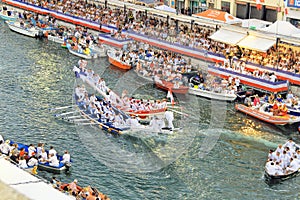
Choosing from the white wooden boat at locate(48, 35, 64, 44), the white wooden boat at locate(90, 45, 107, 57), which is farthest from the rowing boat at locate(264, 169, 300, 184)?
the white wooden boat at locate(48, 35, 64, 44)

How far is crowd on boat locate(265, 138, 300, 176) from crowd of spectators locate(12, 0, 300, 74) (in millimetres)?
14632

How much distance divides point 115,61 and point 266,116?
1919 centimetres

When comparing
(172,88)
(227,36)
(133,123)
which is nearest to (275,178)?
(133,123)

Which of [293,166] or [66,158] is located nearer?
[66,158]

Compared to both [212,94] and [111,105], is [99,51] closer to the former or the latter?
[212,94]

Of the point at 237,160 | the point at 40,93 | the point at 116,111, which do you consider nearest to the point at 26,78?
the point at 40,93

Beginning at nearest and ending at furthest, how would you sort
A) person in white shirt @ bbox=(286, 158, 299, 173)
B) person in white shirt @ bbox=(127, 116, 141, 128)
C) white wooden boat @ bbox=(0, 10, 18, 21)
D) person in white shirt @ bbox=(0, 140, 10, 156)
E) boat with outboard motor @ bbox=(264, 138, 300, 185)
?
boat with outboard motor @ bbox=(264, 138, 300, 185) < person in white shirt @ bbox=(0, 140, 10, 156) < person in white shirt @ bbox=(286, 158, 299, 173) < person in white shirt @ bbox=(127, 116, 141, 128) < white wooden boat @ bbox=(0, 10, 18, 21)

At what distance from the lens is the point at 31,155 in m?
33.0

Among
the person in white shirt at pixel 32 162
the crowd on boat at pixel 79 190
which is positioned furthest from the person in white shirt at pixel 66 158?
the crowd on boat at pixel 79 190

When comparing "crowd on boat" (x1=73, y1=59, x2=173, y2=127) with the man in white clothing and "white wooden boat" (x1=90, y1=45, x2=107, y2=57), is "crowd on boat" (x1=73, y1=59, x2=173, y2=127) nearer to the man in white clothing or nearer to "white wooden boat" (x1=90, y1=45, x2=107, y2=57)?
the man in white clothing

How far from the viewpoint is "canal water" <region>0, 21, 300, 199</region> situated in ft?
105

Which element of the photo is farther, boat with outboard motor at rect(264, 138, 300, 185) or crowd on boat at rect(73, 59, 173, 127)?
crowd on boat at rect(73, 59, 173, 127)

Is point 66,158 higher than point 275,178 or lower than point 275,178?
higher

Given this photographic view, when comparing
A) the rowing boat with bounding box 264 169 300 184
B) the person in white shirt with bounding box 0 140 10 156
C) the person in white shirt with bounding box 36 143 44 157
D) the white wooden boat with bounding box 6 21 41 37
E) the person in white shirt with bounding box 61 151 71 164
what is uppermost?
the white wooden boat with bounding box 6 21 41 37
